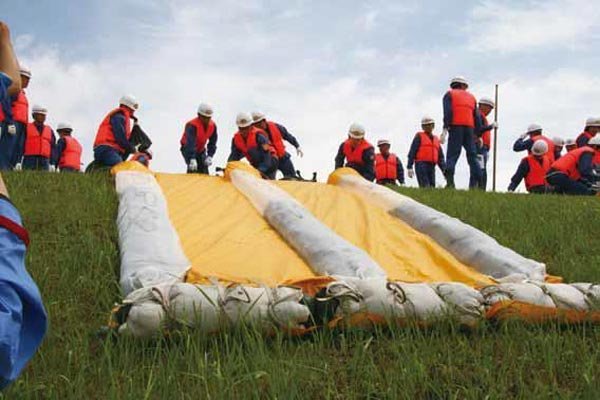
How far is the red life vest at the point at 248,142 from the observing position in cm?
1219

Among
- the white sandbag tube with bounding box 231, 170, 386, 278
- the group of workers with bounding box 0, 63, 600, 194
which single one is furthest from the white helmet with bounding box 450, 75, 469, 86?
the white sandbag tube with bounding box 231, 170, 386, 278

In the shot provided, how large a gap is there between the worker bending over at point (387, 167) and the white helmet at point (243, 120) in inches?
157

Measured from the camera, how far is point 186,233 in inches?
197

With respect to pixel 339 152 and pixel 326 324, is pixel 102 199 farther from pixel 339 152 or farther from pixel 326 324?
pixel 339 152

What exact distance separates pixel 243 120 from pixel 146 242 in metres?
8.82

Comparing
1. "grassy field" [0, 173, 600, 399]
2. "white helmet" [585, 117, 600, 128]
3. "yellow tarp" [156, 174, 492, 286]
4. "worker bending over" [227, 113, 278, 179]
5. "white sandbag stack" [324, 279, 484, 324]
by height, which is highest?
"white helmet" [585, 117, 600, 128]

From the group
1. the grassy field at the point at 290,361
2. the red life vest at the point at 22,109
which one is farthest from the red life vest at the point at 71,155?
the grassy field at the point at 290,361

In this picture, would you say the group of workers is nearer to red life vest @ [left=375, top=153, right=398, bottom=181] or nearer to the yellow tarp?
red life vest @ [left=375, top=153, right=398, bottom=181]

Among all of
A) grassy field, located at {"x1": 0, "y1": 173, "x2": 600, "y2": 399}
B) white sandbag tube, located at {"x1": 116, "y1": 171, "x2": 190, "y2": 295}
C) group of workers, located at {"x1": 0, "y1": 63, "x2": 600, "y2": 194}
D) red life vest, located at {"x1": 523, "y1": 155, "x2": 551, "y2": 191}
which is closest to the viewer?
grassy field, located at {"x1": 0, "y1": 173, "x2": 600, "y2": 399}

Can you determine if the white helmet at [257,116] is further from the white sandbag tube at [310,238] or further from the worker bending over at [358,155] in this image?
the white sandbag tube at [310,238]

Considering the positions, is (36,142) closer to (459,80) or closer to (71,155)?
(71,155)

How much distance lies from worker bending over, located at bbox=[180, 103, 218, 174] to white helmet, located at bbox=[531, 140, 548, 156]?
6236 mm

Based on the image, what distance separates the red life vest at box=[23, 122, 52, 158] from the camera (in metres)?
13.1

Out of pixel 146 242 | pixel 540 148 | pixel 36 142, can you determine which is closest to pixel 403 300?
pixel 146 242
